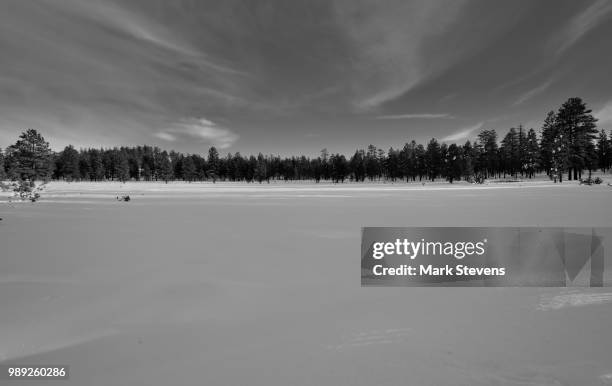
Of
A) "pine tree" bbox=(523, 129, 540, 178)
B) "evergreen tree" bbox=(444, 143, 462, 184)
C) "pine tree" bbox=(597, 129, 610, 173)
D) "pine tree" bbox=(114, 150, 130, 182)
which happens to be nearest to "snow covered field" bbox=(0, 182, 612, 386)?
"evergreen tree" bbox=(444, 143, 462, 184)

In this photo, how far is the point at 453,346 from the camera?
2721 millimetres

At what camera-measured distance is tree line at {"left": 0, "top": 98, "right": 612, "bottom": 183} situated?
37.5m

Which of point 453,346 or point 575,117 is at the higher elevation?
point 575,117

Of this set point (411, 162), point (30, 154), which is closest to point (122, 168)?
point (30, 154)

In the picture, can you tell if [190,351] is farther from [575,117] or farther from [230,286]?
[575,117]

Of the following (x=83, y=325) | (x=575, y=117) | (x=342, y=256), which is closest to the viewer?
(x=83, y=325)

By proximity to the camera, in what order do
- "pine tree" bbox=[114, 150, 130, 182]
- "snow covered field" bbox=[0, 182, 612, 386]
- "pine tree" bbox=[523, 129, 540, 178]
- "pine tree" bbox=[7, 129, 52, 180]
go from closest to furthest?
"snow covered field" bbox=[0, 182, 612, 386] → "pine tree" bbox=[7, 129, 52, 180] → "pine tree" bbox=[523, 129, 540, 178] → "pine tree" bbox=[114, 150, 130, 182]

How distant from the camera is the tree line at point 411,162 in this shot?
1476 inches

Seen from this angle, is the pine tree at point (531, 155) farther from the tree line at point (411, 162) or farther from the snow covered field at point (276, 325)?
the snow covered field at point (276, 325)

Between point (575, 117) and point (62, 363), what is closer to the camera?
point (62, 363)

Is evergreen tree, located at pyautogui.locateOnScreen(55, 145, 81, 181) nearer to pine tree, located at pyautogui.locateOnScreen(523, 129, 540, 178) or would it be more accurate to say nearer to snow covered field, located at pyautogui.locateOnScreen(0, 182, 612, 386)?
snow covered field, located at pyautogui.locateOnScreen(0, 182, 612, 386)

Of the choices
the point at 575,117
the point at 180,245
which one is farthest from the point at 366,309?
the point at 575,117

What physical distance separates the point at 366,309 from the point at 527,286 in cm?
280

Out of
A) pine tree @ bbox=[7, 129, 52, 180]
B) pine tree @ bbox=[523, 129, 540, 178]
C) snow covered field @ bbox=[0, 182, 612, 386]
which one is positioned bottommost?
snow covered field @ bbox=[0, 182, 612, 386]
